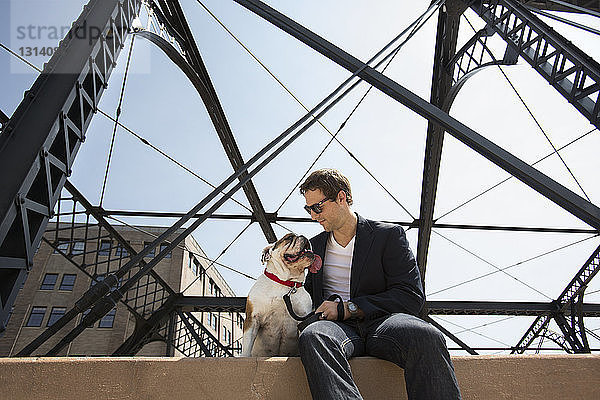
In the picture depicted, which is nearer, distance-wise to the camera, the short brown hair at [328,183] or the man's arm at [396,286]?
the man's arm at [396,286]

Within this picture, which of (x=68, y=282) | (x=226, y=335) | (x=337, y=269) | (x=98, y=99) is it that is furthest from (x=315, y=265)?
(x=226, y=335)

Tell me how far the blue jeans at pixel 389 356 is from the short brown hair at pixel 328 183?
0.90 metres

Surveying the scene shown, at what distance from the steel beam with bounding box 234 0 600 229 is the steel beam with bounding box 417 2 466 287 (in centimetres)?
353

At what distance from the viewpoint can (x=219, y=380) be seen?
2.19m

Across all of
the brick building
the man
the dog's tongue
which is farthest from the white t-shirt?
the brick building

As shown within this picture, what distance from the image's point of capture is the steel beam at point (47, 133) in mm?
3348

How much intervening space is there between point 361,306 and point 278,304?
1.61ft

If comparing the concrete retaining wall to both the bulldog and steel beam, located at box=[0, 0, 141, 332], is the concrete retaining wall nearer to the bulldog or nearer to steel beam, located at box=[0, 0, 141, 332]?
the bulldog

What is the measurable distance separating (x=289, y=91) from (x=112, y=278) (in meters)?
6.03

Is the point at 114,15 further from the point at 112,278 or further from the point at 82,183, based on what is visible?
the point at 82,183

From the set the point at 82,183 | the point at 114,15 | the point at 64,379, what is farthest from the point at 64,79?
the point at 82,183

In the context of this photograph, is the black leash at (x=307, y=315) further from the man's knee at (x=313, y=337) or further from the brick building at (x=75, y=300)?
the brick building at (x=75, y=300)

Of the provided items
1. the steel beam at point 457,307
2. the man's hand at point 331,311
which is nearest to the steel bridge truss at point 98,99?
the man's hand at point 331,311

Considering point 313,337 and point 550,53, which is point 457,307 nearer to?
point 550,53
